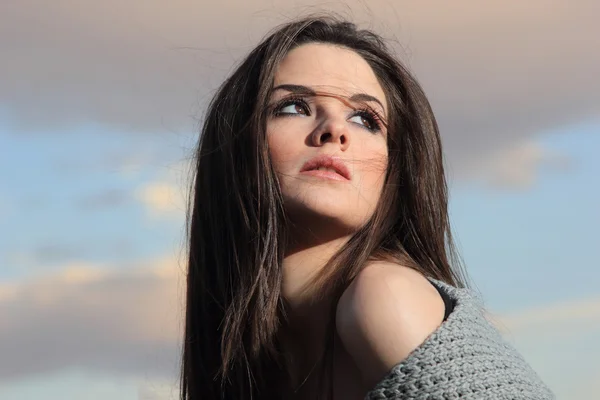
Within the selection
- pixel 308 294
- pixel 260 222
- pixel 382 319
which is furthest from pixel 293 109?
pixel 382 319

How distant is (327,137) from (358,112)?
250mm

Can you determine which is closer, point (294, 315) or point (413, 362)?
point (413, 362)

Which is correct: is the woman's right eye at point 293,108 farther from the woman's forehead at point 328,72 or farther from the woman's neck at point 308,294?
the woman's neck at point 308,294

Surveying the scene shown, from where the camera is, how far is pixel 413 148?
3.66 meters

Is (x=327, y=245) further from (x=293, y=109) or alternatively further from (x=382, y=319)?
(x=382, y=319)

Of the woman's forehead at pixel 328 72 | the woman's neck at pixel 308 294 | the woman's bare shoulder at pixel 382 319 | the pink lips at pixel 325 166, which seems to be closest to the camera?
the woman's bare shoulder at pixel 382 319

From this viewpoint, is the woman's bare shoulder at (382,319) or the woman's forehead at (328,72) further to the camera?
the woman's forehead at (328,72)

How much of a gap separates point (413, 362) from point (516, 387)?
1.25ft

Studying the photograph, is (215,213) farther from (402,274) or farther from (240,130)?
(402,274)

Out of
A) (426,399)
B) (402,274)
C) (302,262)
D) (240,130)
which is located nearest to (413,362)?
(426,399)

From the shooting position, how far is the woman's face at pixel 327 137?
323 centimetres

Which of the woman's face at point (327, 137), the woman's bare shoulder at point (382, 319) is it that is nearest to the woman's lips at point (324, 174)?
the woman's face at point (327, 137)

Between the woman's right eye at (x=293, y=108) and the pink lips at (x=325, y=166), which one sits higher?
the woman's right eye at (x=293, y=108)

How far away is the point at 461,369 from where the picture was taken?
2.87 meters
